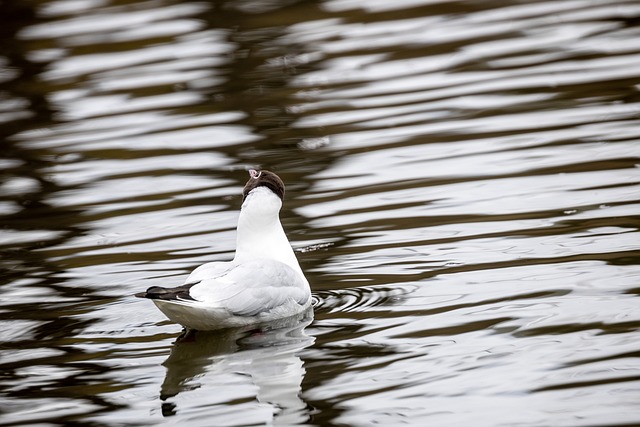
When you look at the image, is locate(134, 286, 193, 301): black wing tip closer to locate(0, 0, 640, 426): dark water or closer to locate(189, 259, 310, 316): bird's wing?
locate(189, 259, 310, 316): bird's wing

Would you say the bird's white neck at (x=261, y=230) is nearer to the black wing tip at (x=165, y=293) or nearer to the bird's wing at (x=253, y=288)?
the bird's wing at (x=253, y=288)

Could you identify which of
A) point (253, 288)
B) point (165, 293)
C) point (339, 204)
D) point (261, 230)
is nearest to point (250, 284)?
point (253, 288)

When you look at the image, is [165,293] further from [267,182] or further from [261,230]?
[267,182]

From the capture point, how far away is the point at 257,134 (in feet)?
34.2

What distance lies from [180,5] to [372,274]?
9.30m

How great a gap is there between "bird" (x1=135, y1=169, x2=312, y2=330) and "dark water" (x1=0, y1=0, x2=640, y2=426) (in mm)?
120

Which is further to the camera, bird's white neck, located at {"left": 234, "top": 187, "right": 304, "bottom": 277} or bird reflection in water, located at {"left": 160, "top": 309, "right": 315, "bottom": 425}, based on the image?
bird's white neck, located at {"left": 234, "top": 187, "right": 304, "bottom": 277}

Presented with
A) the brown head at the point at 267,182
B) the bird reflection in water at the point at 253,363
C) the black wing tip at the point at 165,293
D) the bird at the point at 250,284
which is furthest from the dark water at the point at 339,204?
the brown head at the point at 267,182

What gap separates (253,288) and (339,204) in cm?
233

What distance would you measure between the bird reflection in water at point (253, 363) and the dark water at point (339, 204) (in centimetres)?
2

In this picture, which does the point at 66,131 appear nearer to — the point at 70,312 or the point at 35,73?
the point at 35,73

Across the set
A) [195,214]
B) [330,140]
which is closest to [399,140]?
[330,140]

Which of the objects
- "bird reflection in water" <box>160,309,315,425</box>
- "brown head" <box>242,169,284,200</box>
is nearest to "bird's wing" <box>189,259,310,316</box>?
"bird reflection in water" <box>160,309,315,425</box>

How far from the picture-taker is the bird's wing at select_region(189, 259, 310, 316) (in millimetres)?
6051
